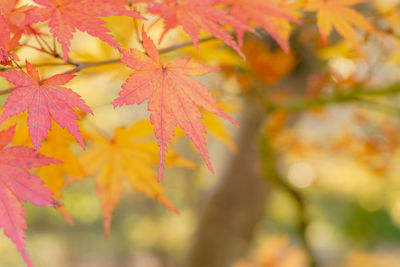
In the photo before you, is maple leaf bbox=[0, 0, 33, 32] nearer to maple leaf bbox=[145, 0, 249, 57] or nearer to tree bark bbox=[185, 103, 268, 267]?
maple leaf bbox=[145, 0, 249, 57]

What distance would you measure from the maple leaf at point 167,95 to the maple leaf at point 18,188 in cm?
11

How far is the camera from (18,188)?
16.7 inches

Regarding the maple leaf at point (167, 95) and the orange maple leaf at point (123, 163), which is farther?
the orange maple leaf at point (123, 163)

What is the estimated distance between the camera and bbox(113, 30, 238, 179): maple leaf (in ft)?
1.42

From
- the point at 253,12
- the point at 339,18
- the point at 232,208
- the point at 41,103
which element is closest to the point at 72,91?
the point at 41,103

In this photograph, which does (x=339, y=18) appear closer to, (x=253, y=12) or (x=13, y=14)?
(x=253, y=12)

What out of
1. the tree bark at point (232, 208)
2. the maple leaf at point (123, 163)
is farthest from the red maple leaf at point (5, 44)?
the tree bark at point (232, 208)

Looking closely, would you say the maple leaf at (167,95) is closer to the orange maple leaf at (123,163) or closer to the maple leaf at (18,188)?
the maple leaf at (18,188)

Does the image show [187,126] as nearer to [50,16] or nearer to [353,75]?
[50,16]

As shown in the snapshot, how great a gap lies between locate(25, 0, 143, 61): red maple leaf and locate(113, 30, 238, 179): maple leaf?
0.13ft

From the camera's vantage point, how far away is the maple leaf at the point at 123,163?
699 mm

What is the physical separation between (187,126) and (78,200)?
4180 mm

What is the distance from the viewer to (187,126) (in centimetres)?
45

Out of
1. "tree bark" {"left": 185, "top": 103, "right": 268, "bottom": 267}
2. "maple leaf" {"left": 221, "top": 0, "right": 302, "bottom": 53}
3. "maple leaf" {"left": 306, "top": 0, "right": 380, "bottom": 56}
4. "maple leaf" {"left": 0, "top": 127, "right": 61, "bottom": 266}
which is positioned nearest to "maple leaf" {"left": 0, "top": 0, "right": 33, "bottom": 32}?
"maple leaf" {"left": 0, "top": 127, "right": 61, "bottom": 266}
